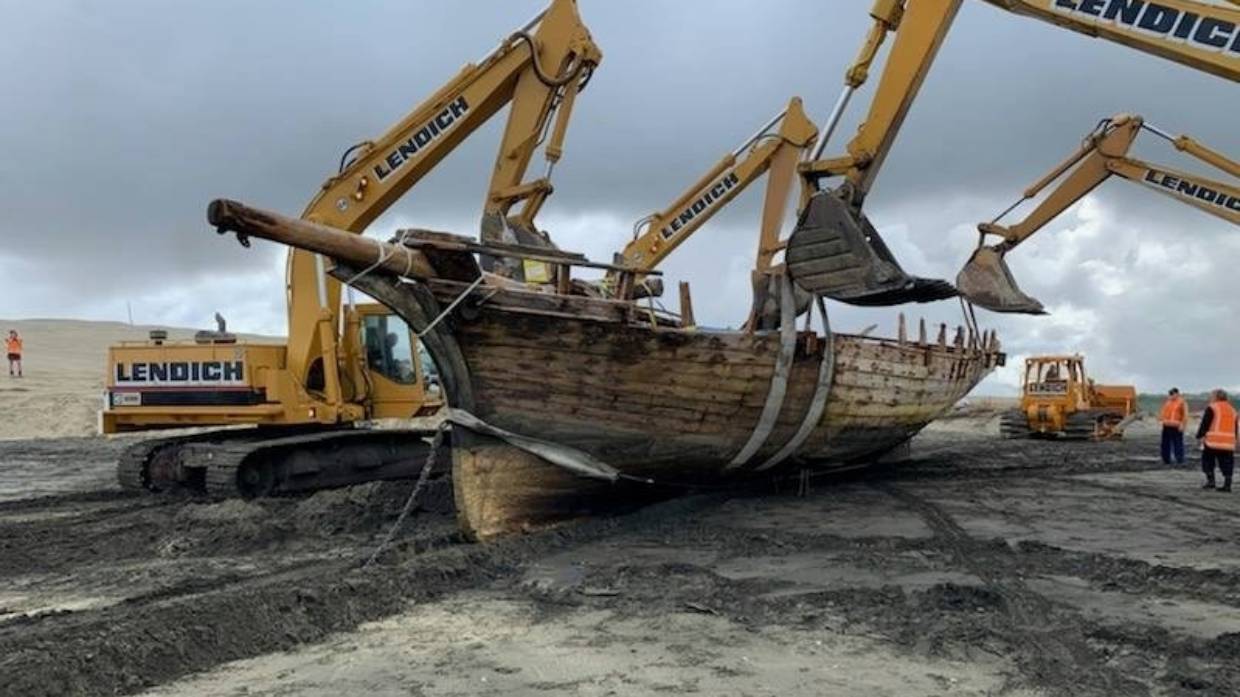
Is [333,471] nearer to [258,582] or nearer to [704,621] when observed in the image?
[258,582]

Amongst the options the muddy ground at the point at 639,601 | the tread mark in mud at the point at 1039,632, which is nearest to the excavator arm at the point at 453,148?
the muddy ground at the point at 639,601

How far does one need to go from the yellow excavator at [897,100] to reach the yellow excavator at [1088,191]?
768 centimetres

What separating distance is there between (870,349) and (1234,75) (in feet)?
14.4

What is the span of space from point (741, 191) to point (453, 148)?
620cm

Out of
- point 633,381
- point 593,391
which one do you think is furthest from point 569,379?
point 633,381

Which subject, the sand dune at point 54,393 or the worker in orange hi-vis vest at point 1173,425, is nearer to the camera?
the worker in orange hi-vis vest at point 1173,425

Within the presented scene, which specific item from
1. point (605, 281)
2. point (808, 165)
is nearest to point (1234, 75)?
point (808, 165)

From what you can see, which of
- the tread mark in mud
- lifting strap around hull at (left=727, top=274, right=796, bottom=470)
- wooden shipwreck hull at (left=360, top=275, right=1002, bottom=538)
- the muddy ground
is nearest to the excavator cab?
the muddy ground

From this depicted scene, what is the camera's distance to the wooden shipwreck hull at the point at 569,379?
7582 millimetres

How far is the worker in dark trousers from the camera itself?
13047 millimetres

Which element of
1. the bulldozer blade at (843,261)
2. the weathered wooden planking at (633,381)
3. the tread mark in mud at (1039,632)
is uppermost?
the bulldozer blade at (843,261)

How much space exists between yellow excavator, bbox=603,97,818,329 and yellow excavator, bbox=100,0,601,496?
4.36 metres

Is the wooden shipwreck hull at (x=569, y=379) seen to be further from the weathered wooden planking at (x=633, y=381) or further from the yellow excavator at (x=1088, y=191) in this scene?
the yellow excavator at (x=1088, y=191)

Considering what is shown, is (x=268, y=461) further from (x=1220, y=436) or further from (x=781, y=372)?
(x=1220, y=436)
